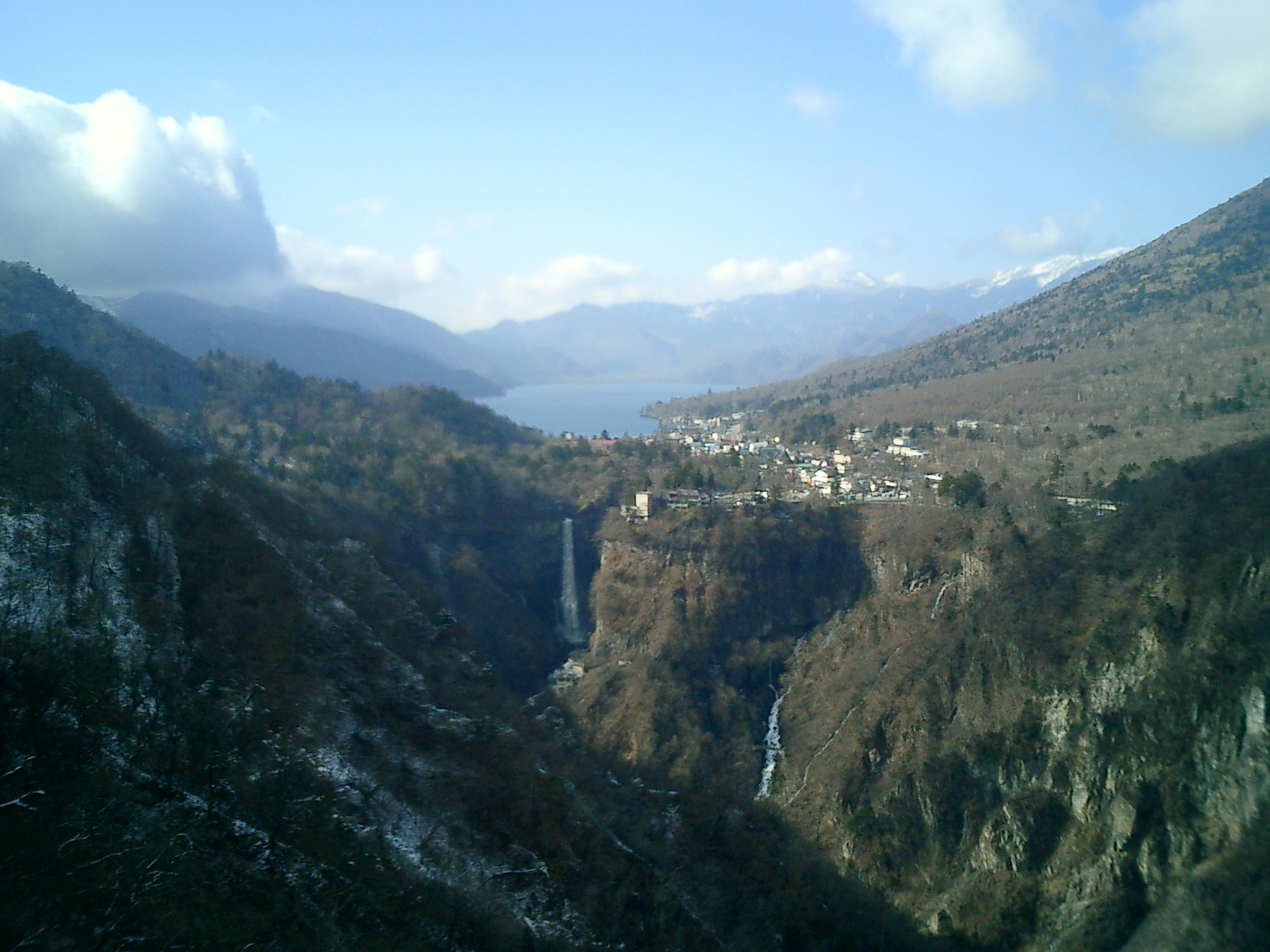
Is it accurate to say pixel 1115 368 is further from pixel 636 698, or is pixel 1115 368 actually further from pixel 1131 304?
pixel 636 698

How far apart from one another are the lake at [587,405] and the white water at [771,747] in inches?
1985

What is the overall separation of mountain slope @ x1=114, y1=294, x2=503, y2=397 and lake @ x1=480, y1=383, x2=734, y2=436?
10738mm

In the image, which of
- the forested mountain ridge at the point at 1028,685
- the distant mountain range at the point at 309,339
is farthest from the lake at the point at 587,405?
the forested mountain ridge at the point at 1028,685

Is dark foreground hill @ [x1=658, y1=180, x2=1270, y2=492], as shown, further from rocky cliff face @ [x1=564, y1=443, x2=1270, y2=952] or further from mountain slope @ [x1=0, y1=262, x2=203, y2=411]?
mountain slope @ [x1=0, y1=262, x2=203, y2=411]

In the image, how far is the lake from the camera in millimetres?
90062

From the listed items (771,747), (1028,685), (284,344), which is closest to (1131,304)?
(1028,685)

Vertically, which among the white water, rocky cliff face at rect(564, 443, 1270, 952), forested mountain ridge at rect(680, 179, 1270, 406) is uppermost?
forested mountain ridge at rect(680, 179, 1270, 406)

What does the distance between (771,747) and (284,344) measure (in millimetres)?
99771

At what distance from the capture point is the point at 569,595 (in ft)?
116

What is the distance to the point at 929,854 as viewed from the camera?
741 inches

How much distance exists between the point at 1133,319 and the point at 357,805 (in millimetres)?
64813

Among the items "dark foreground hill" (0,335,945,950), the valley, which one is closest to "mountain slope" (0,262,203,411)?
the valley

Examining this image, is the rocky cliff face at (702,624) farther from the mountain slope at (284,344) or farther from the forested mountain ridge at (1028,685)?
the mountain slope at (284,344)

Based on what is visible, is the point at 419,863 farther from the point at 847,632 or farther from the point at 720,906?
the point at 847,632
